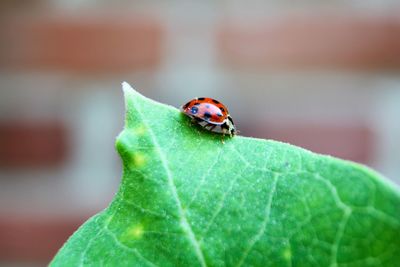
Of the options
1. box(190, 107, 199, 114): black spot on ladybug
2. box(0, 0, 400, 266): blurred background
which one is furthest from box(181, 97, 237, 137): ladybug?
box(0, 0, 400, 266): blurred background

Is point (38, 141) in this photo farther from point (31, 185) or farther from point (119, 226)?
point (119, 226)

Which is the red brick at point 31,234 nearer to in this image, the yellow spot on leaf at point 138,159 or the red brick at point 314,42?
the red brick at point 314,42

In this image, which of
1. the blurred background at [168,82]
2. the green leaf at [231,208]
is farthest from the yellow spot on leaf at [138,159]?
the blurred background at [168,82]

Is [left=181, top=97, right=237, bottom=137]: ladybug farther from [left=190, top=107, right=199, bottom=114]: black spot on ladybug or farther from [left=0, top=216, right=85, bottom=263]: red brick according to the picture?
[left=0, top=216, right=85, bottom=263]: red brick

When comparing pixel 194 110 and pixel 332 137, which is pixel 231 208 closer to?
pixel 194 110

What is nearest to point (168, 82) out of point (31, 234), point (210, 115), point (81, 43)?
point (81, 43)
